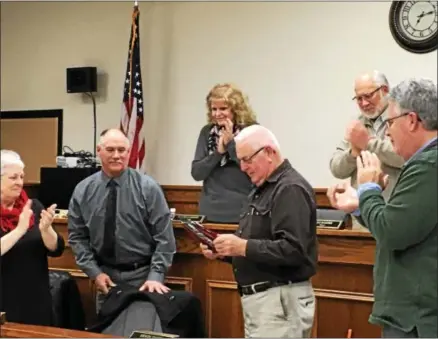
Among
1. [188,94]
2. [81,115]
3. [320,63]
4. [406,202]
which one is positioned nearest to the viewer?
[406,202]

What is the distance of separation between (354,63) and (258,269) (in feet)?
4.09

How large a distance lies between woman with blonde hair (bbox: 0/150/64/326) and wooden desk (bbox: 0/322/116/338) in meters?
0.01

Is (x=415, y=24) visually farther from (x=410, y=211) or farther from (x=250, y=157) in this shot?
(x=410, y=211)

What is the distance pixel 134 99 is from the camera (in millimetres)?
2119

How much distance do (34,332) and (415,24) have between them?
65.3 inches

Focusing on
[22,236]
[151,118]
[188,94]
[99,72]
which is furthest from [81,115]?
[188,94]

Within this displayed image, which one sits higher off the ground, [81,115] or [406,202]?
[81,115]

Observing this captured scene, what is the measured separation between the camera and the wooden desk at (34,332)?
5.18ft

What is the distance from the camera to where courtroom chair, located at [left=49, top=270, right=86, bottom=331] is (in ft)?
5.91

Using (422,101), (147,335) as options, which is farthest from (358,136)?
(147,335)

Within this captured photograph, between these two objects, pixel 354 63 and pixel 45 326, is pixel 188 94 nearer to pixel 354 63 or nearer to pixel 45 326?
pixel 354 63

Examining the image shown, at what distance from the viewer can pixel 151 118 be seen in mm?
2400

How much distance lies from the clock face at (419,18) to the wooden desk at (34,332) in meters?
1.49

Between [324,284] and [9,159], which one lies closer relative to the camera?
[9,159]
